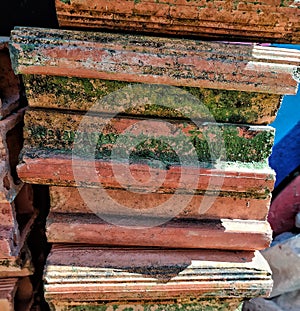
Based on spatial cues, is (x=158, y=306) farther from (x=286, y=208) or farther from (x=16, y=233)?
(x=286, y=208)

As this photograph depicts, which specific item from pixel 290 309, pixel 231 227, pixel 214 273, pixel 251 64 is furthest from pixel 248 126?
pixel 290 309

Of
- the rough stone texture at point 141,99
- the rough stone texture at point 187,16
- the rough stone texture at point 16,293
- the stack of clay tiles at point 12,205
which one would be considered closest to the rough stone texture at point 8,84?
the stack of clay tiles at point 12,205

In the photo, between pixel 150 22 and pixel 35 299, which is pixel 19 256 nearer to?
pixel 35 299

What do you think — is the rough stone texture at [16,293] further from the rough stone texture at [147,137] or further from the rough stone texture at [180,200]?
the rough stone texture at [147,137]

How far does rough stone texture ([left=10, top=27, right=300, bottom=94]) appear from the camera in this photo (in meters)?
0.80

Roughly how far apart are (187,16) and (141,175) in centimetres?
40

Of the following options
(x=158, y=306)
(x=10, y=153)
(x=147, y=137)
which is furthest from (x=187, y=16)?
(x=158, y=306)

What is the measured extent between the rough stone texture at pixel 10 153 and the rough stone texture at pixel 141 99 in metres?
0.10

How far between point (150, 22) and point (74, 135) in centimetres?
34

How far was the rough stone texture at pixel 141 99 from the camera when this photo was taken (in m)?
0.86

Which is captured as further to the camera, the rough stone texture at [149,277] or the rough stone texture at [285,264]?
the rough stone texture at [285,264]

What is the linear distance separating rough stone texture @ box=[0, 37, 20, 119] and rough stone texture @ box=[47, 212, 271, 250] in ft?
1.11

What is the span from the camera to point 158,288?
97 centimetres

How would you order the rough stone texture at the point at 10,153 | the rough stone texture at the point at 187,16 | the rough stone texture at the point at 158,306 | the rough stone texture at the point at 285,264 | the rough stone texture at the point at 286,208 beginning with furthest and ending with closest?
1. the rough stone texture at the point at 286,208
2. the rough stone texture at the point at 285,264
3. the rough stone texture at the point at 158,306
4. the rough stone texture at the point at 10,153
5. the rough stone texture at the point at 187,16
